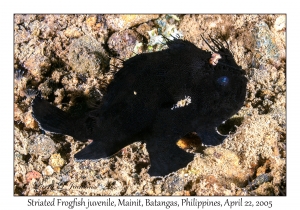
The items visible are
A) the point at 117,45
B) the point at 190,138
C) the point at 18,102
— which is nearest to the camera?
the point at 190,138

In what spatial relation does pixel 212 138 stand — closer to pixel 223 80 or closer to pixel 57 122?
pixel 223 80

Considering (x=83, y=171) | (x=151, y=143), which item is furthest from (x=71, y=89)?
(x=151, y=143)

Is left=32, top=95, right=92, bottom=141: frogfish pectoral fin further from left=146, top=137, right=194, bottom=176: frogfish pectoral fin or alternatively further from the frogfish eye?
the frogfish eye

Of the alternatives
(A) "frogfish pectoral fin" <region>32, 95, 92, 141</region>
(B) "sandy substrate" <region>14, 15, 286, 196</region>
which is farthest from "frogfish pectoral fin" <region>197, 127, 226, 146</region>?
(A) "frogfish pectoral fin" <region>32, 95, 92, 141</region>

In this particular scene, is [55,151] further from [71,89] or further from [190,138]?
Result: [190,138]

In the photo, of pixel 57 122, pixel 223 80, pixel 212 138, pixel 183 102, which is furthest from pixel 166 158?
pixel 57 122

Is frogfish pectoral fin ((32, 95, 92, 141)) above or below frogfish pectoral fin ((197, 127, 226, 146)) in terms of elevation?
above

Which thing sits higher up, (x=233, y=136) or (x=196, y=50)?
(x=196, y=50)
